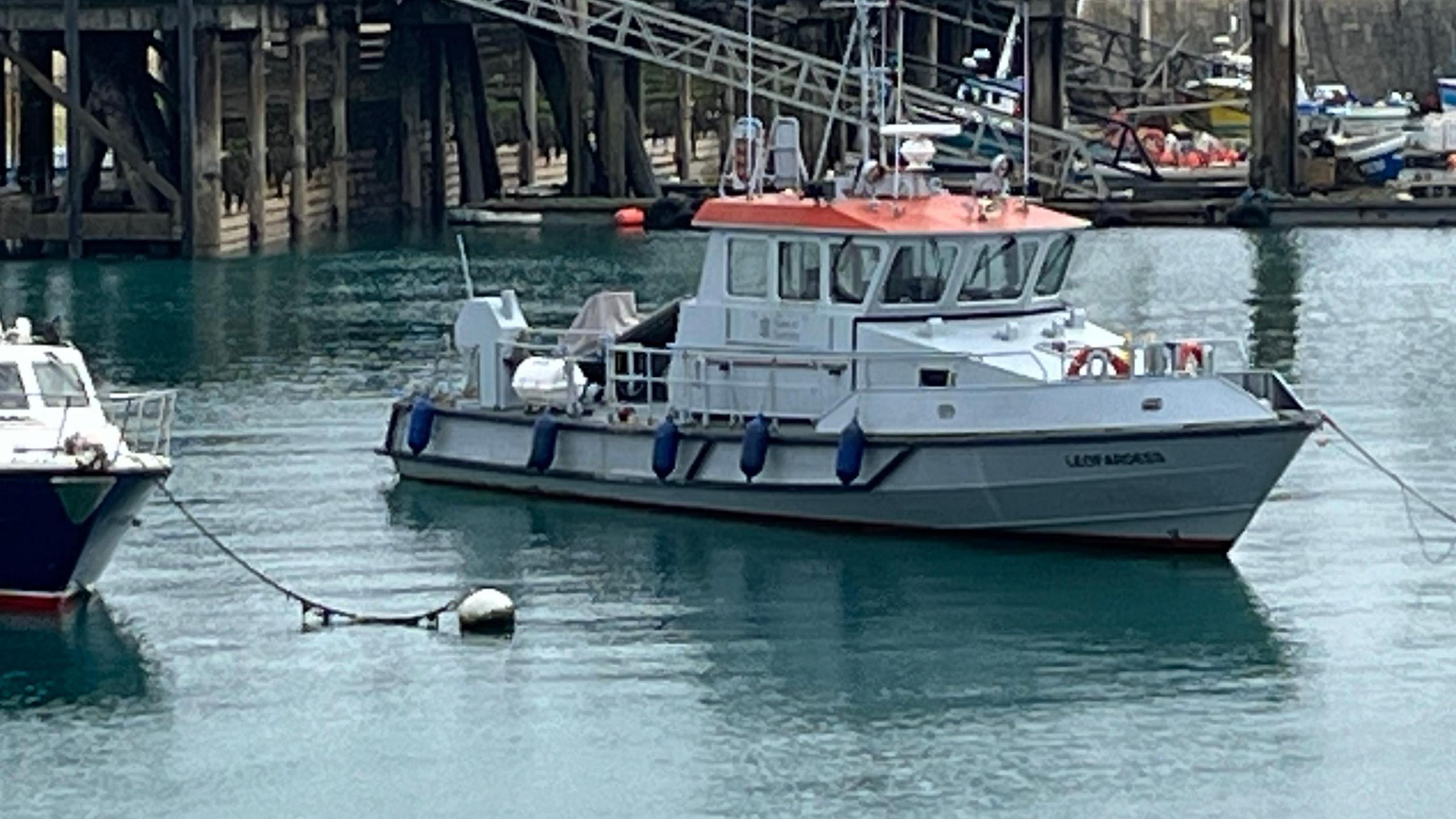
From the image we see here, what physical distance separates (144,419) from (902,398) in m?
9.44

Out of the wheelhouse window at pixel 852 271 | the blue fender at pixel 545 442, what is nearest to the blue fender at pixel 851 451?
the wheelhouse window at pixel 852 271

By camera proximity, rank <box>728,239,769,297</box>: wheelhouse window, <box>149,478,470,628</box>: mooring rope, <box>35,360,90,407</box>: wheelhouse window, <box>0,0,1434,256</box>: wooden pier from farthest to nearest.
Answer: <box>0,0,1434,256</box>: wooden pier
<box>728,239,769,297</box>: wheelhouse window
<box>35,360,90,407</box>: wheelhouse window
<box>149,478,470,628</box>: mooring rope

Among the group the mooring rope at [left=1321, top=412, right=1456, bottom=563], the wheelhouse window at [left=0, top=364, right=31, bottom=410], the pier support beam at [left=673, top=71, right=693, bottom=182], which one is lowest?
the mooring rope at [left=1321, top=412, right=1456, bottom=563]

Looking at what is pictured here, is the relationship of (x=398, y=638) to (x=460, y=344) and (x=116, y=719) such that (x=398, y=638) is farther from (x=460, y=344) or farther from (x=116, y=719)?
(x=460, y=344)

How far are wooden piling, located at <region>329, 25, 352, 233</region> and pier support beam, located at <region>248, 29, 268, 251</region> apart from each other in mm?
2932

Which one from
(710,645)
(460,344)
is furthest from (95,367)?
(710,645)

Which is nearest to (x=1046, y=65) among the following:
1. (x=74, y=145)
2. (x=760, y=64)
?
(x=760, y=64)

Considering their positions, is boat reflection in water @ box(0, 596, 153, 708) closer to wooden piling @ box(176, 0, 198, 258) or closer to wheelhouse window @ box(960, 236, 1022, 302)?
wheelhouse window @ box(960, 236, 1022, 302)

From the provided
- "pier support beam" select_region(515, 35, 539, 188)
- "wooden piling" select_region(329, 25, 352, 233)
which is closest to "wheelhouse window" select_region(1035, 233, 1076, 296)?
"wooden piling" select_region(329, 25, 352, 233)

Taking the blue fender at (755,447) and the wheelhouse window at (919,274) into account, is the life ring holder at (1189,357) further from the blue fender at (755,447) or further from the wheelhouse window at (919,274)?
the blue fender at (755,447)

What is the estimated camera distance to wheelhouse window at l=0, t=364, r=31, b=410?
99.5 ft

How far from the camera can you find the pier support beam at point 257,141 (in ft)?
200

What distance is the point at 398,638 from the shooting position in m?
29.8

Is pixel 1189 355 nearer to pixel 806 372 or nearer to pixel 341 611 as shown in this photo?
pixel 806 372
